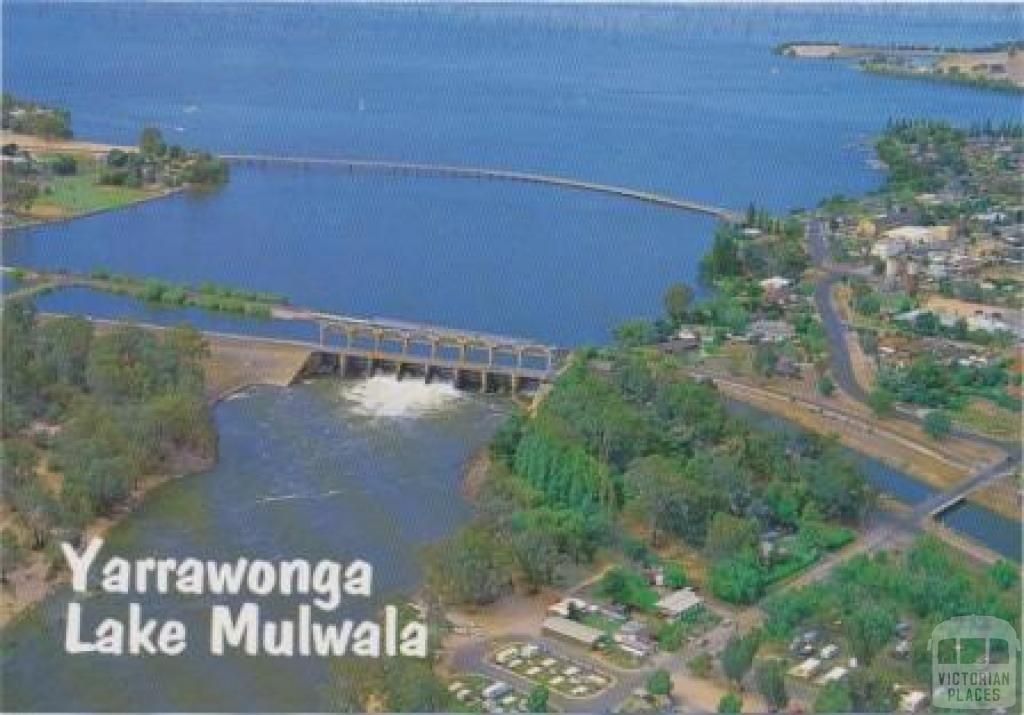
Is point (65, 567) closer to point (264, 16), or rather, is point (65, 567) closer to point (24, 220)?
→ point (24, 220)

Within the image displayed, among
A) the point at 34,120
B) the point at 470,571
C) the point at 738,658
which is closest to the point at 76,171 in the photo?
the point at 34,120

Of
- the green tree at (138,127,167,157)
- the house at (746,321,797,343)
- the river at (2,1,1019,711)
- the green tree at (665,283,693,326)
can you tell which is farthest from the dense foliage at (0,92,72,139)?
the house at (746,321,797,343)

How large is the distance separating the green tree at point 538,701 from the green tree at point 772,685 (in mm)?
802

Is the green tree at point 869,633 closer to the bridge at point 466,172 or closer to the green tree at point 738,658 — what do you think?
the green tree at point 738,658

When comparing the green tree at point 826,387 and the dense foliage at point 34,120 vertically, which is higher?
the dense foliage at point 34,120

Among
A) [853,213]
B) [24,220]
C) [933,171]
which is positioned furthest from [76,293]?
[933,171]

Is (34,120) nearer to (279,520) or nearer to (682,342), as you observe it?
(682,342)

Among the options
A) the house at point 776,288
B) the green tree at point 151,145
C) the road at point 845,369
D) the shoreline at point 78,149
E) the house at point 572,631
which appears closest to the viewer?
the house at point 572,631

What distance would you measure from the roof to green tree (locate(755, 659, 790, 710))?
0.73 metres

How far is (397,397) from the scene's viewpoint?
9.29 meters

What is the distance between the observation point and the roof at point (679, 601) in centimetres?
618

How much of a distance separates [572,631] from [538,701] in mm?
686

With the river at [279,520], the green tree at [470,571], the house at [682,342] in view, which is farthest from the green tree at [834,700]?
the house at [682,342]

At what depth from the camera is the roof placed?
6184 mm
